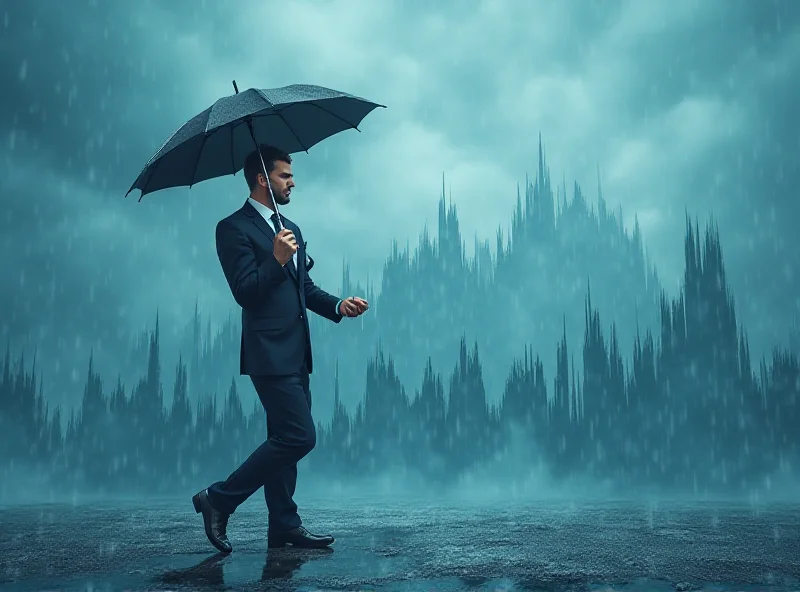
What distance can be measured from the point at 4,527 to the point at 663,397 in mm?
157541

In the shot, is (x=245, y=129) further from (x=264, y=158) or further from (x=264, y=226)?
(x=264, y=226)

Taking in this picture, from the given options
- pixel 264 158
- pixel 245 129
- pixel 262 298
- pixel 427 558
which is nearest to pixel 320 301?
pixel 262 298

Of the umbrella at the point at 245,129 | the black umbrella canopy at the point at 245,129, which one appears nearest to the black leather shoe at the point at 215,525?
the umbrella at the point at 245,129

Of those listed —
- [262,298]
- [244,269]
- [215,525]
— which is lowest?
[215,525]

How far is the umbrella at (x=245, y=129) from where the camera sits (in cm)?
489

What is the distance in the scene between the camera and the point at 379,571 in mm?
4023

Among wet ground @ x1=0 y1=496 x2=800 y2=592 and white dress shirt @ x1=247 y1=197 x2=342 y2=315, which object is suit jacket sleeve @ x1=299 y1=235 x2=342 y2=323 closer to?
white dress shirt @ x1=247 y1=197 x2=342 y2=315

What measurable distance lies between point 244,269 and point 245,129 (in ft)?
4.81

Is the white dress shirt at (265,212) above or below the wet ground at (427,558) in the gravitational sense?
above

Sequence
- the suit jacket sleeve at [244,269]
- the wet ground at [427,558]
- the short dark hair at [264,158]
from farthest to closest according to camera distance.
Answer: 1. the short dark hair at [264,158]
2. the suit jacket sleeve at [244,269]
3. the wet ground at [427,558]

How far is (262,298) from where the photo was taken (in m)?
4.78

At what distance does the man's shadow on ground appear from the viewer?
3.73 meters

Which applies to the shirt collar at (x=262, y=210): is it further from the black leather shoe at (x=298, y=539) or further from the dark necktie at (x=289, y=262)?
the black leather shoe at (x=298, y=539)

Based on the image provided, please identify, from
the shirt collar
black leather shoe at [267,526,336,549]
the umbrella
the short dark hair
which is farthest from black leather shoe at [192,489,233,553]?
the short dark hair
